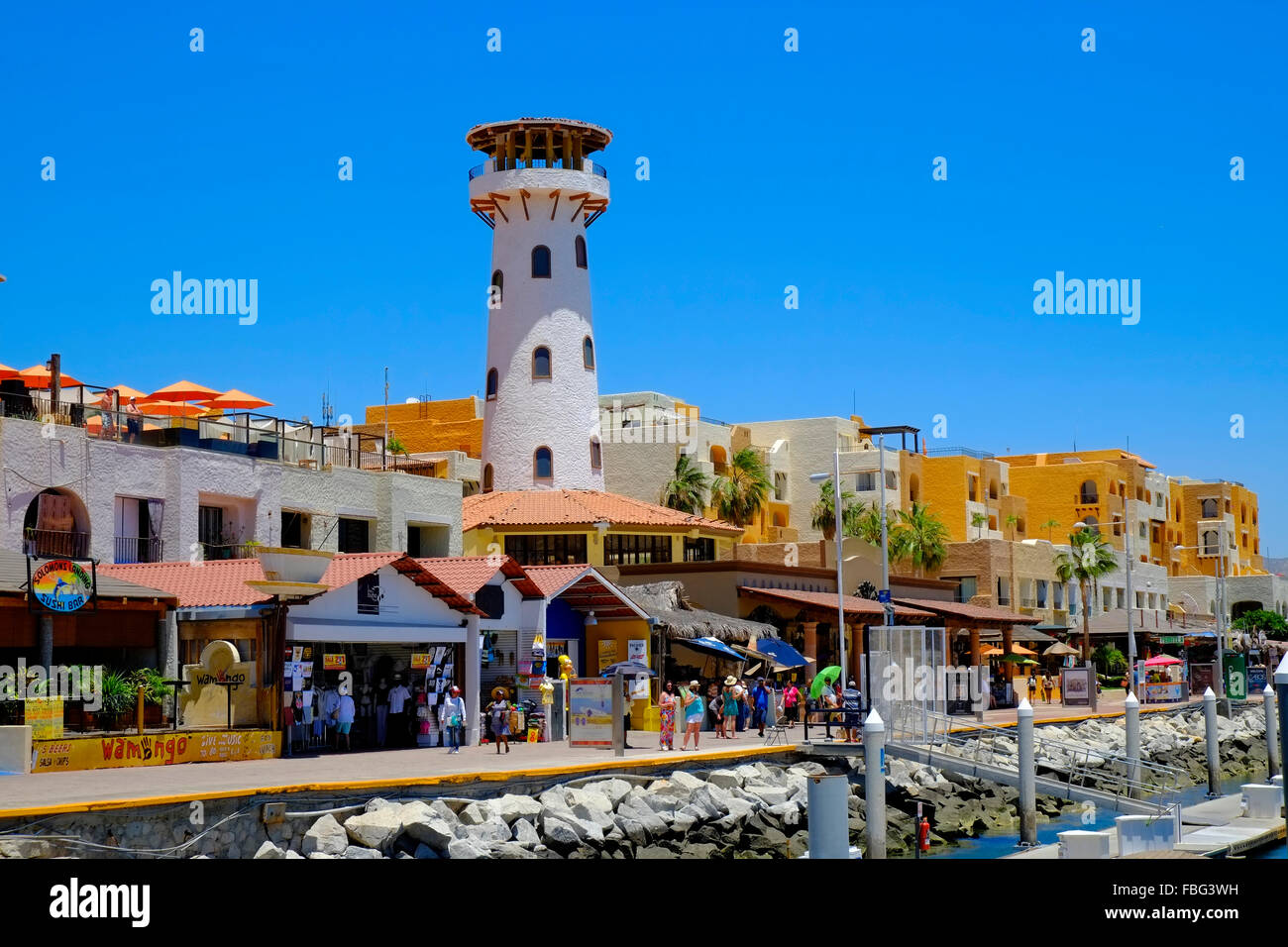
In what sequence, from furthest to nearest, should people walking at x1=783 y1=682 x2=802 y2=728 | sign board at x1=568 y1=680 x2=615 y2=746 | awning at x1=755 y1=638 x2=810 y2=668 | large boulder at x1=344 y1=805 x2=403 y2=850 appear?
awning at x1=755 y1=638 x2=810 y2=668, people walking at x1=783 y1=682 x2=802 y2=728, sign board at x1=568 y1=680 x2=615 y2=746, large boulder at x1=344 y1=805 x2=403 y2=850

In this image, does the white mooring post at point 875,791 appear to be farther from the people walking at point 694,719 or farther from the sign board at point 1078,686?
the sign board at point 1078,686

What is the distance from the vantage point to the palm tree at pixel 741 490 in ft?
251

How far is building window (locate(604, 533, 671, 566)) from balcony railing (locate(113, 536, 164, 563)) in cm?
2075

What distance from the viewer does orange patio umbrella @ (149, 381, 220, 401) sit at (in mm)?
48188

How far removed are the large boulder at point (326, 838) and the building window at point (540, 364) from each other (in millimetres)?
37479

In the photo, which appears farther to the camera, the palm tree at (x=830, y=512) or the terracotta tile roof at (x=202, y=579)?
the palm tree at (x=830, y=512)

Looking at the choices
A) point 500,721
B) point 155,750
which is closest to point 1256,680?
point 500,721

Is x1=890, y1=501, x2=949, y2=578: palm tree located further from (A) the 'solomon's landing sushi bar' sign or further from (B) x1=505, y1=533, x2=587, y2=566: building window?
(A) the 'solomon's landing sushi bar' sign

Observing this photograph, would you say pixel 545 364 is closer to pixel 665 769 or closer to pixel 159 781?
pixel 665 769

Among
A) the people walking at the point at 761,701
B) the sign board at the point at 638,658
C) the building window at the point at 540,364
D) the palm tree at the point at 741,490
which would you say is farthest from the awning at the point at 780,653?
the palm tree at the point at 741,490

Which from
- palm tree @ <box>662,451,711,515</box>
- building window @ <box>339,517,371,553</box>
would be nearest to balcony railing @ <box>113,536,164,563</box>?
building window @ <box>339,517,371,553</box>

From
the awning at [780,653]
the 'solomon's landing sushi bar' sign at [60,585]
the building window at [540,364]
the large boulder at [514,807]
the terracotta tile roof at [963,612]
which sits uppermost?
the building window at [540,364]

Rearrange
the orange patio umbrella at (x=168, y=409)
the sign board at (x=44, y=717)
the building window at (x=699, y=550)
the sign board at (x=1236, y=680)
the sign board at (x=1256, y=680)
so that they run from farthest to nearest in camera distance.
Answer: the sign board at (x=1256, y=680) < the sign board at (x=1236, y=680) < the building window at (x=699, y=550) < the orange patio umbrella at (x=168, y=409) < the sign board at (x=44, y=717)

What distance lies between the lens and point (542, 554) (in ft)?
184
